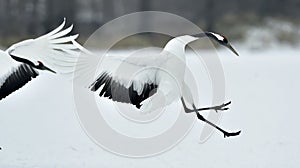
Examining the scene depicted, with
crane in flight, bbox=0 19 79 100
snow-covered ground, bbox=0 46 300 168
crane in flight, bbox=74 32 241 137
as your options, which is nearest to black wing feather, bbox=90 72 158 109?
crane in flight, bbox=74 32 241 137

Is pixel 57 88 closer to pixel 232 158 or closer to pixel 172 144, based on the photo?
pixel 172 144

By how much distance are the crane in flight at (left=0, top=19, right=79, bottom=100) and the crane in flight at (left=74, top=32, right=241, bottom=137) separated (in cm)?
20

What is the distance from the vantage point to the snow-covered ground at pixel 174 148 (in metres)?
5.96

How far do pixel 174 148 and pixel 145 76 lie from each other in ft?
3.88

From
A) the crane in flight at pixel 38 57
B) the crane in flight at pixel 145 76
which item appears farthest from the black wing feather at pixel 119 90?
the crane in flight at pixel 38 57

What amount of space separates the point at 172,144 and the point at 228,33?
20088 millimetres

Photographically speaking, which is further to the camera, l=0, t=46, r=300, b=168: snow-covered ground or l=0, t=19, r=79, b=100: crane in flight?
l=0, t=46, r=300, b=168: snow-covered ground

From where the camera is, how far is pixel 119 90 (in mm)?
5844

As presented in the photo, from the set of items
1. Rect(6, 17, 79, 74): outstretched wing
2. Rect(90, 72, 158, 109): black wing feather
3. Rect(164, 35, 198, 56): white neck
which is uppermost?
Rect(164, 35, 198, 56): white neck

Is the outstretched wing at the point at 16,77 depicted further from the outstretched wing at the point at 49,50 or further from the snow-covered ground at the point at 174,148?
the snow-covered ground at the point at 174,148

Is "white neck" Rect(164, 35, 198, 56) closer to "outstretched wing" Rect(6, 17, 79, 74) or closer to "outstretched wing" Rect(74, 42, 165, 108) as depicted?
"outstretched wing" Rect(74, 42, 165, 108)

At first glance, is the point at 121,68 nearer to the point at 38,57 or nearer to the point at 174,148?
the point at 38,57

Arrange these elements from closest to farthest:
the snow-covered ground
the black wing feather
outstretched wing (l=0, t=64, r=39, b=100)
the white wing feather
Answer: the white wing feather
the black wing feather
the snow-covered ground
outstretched wing (l=0, t=64, r=39, b=100)

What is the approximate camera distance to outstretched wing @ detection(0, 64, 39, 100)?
6.39 m
